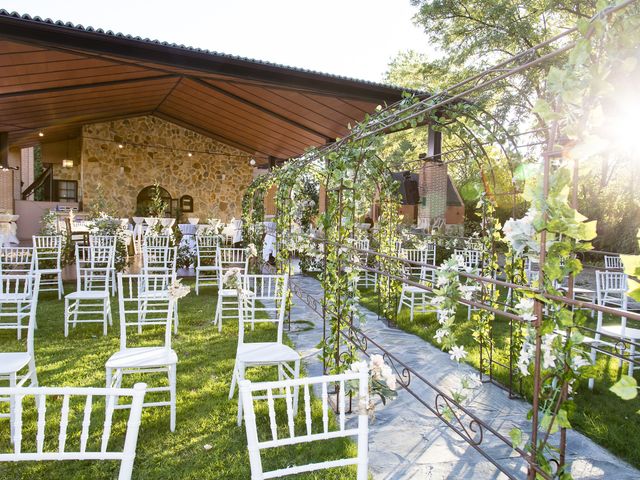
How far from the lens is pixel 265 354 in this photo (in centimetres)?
312

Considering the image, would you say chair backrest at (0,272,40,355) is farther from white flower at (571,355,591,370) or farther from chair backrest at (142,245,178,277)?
white flower at (571,355,591,370)

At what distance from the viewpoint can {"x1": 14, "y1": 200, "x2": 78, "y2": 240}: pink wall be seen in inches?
550

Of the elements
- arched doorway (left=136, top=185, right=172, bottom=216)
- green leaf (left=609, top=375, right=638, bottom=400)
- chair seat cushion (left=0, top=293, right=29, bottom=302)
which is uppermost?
arched doorway (left=136, top=185, right=172, bottom=216)

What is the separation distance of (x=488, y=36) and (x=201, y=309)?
915cm

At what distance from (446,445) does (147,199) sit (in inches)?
531

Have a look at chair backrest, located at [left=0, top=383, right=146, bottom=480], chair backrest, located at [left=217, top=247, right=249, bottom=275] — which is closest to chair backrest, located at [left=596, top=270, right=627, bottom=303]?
chair backrest, located at [left=217, top=247, right=249, bottom=275]

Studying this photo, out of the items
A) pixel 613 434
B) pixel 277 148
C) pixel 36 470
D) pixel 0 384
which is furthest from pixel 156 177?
pixel 613 434

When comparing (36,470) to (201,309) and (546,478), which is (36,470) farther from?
(201,309)

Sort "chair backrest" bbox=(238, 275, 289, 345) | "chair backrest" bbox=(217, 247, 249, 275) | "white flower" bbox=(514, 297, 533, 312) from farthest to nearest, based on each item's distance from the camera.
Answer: "chair backrest" bbox=(217, 247, 249, 275) < "chair backrest" bbox=(238, 275, 289, 345) < "white flower" bbox=(514, 297, 533, 312)

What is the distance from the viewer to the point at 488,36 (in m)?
10.8

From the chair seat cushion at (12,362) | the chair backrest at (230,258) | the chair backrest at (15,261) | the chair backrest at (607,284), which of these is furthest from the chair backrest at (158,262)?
the chair backrest at (607,284)

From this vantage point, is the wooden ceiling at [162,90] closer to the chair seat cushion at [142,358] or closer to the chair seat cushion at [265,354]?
the chair seat cushion at [142,358]

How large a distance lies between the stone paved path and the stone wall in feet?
38.6

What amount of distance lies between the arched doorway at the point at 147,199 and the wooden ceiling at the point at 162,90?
2238mm
